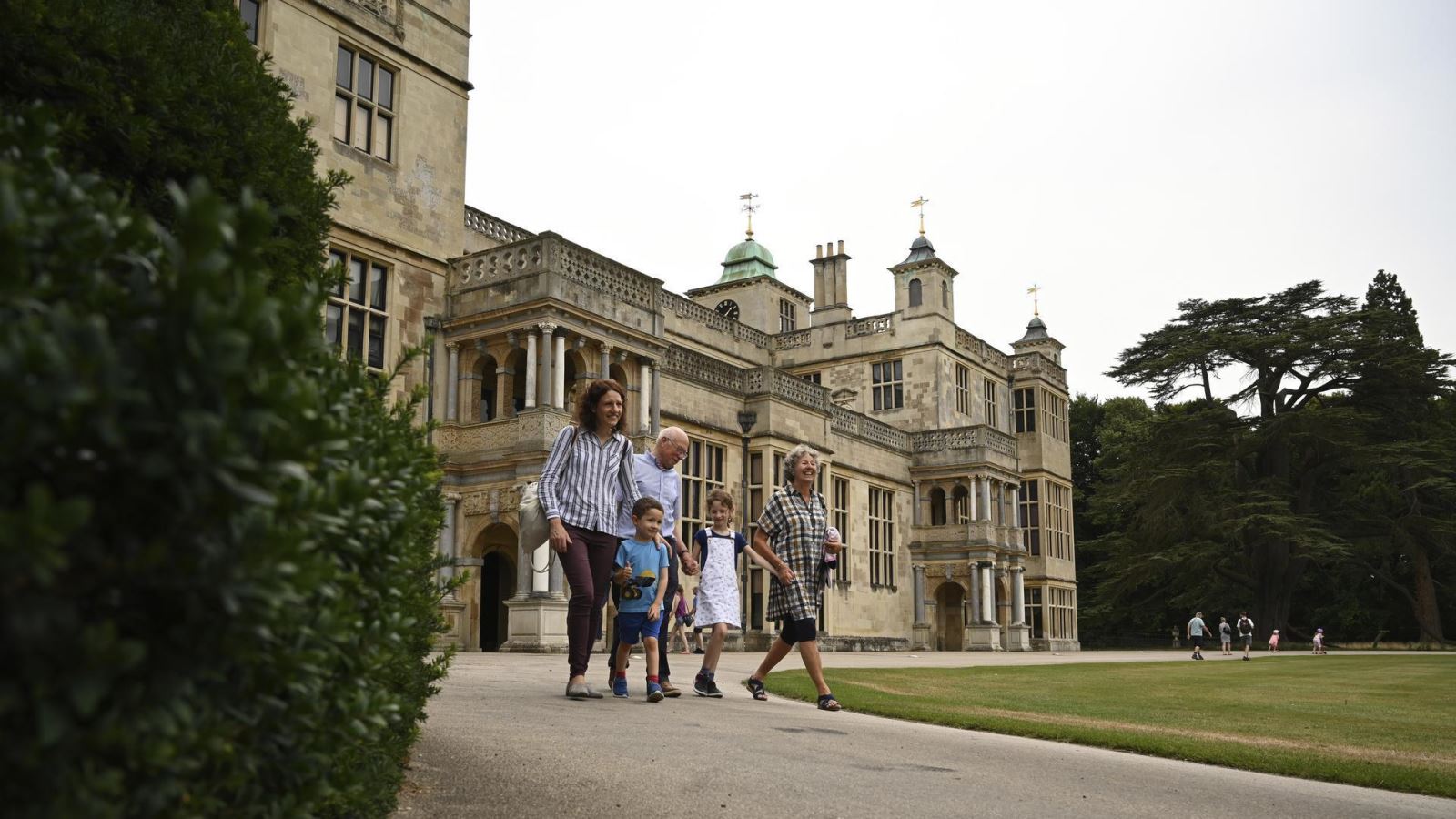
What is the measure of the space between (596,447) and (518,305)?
12.7 meters

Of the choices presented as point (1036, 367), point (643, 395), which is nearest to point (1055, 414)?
point (1036, 367)

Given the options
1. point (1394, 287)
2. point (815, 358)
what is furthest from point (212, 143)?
point (1394, 287)

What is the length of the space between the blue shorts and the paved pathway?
1.87ft

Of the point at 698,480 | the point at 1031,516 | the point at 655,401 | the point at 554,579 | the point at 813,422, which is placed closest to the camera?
the point at 554,579

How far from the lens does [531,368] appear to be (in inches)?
794

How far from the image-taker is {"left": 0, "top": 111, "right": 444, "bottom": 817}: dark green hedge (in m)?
1.54

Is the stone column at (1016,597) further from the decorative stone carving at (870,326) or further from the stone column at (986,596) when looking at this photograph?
the decorative stone carving at (870,326)

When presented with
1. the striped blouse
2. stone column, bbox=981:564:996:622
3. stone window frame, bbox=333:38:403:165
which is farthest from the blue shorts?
stone column, bbox=981:564:996:622

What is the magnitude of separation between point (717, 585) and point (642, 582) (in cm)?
143

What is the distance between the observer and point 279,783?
2.40m

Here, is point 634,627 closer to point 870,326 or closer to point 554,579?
point 554,579

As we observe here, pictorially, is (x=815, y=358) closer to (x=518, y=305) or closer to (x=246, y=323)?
(x=518, y=305)

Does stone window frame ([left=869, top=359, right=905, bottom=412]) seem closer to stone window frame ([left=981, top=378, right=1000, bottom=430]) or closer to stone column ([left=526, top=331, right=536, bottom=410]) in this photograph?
stone window frame ([left=981, top=378, right=1000, bottom=430])

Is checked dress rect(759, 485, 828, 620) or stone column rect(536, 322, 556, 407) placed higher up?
stone column rect(536, 322, 556, 407)
